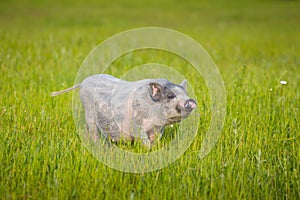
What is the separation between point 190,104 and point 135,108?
51 centimetres

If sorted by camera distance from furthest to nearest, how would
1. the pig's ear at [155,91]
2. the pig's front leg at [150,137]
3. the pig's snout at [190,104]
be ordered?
the pig's front leg at [150,137] → the pig's ear at [155,91] → the pig's snout at [190,104]

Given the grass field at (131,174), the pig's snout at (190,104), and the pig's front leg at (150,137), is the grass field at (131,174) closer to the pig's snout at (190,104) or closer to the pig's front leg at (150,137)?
the pig's front leg at (150,137)

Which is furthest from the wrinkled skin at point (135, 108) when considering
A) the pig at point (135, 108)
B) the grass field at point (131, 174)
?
the grass field at point (131, 174)

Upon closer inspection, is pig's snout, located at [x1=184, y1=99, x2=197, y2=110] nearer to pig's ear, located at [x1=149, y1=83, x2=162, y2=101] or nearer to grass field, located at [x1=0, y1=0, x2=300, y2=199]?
pig's ear, located at [x1=149, y1=83, x2=162, y2=101]

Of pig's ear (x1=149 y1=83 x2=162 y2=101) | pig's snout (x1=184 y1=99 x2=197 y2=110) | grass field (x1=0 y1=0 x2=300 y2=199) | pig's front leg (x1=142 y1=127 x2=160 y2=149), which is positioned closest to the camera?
grass field (x1=0 y1=0 x2=300 y2=199)

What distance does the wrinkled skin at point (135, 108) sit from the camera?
12.0 feet

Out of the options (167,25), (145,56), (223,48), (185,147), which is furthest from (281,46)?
(185,147)

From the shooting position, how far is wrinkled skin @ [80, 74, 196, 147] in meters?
3.65

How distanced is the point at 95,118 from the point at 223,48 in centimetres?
828

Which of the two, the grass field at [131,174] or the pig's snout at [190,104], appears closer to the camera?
the grass field at [131,174]

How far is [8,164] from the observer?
360 centimetres

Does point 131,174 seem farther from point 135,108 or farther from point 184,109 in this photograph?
point 184,109

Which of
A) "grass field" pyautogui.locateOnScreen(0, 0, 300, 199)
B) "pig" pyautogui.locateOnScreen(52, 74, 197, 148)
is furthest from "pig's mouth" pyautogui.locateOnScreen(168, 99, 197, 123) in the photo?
"grass field" pyautogui.locateOnScreen(0, 0, 300, 199)

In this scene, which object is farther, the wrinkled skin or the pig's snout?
the wrinkled skin
